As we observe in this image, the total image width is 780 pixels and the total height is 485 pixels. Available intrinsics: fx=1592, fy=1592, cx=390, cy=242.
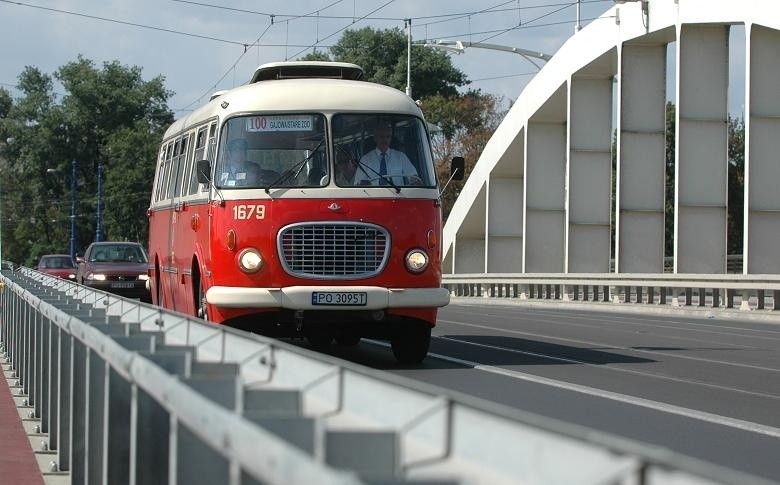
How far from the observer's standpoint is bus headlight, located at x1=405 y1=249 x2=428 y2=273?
15836 millimetres

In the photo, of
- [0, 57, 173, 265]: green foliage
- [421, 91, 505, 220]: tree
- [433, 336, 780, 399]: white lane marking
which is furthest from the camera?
[0, 57, 173, 265]: green foliage

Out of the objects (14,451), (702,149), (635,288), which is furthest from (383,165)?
(635,288)

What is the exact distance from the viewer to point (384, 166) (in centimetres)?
1627

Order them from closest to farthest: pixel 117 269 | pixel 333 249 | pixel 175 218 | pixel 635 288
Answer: pixel 333 249
pixel 175 218
pixel 117 269
pixel 635 288

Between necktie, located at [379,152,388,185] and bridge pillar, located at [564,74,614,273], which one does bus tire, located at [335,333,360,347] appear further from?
bridge pillar, located at [564,74,614,273]

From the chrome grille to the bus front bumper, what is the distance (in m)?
0.15

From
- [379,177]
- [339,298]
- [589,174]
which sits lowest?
[339,298]

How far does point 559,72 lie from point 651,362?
29.2m

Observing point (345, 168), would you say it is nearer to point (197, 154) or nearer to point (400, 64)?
point (197, 154)

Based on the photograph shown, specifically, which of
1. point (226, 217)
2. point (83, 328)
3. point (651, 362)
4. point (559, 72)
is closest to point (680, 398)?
point (651, 362)

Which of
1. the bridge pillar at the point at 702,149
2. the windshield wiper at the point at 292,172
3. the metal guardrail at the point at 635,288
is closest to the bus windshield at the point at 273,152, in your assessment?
the windshield wiper at the point at 292,172

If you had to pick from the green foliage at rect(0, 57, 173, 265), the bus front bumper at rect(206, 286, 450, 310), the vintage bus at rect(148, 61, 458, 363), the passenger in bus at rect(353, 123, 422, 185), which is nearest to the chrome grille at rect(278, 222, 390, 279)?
the vintage bus at rect(148, 61, 458, 363)

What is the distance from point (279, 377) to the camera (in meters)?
4.70

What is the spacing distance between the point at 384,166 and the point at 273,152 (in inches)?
45.4
